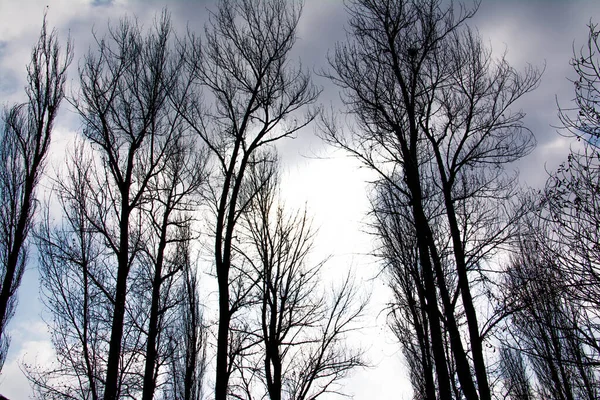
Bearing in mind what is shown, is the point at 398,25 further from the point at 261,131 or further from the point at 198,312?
the point at 198,312

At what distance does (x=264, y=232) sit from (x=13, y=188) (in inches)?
304

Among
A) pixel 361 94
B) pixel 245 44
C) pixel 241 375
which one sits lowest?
pixel 241 375

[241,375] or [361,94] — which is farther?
[241,375]

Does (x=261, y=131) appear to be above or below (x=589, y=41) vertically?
above

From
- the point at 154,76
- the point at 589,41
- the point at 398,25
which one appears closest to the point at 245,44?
the point at 154,76

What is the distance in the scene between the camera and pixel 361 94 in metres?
8.65

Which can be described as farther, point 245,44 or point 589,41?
point 245,44

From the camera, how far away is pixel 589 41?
5297mm

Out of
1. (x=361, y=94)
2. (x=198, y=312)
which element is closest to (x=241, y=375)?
(x=361, y=94)

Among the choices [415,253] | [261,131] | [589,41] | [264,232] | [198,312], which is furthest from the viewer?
[198,312]

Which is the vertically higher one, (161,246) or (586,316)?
(161,246)

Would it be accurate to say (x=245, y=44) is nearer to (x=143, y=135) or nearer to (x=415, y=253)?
(x=143, y=135)

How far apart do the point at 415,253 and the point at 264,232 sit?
13.3ft

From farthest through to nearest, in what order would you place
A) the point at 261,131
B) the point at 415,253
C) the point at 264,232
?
the point at 415,253
the point at 264,232
the point at 261,131
